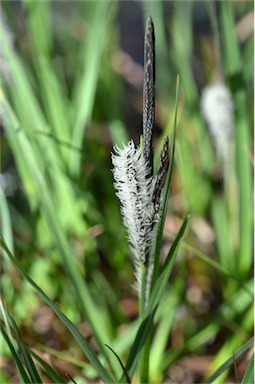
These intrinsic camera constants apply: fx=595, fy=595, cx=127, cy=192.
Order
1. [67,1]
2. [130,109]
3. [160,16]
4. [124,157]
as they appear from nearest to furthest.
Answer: [124,157] < [160,16] < [130,109] < [67,1]

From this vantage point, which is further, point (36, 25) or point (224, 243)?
Result: point (36, 25)

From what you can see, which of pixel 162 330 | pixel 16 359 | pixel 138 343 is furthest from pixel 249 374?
pixel 162 330

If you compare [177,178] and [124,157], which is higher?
[177,178]

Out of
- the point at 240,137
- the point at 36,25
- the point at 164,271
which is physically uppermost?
the point at 36,25

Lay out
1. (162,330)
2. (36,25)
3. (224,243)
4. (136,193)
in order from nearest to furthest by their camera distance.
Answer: (136,193) → (162,330) → (224,243) → (36,25)

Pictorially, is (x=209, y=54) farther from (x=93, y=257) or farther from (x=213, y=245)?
(x=93, y=257)

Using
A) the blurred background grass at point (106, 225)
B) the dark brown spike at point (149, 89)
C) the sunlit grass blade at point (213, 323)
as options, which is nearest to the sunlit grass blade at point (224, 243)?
the blurred background grass at point (106, 225)

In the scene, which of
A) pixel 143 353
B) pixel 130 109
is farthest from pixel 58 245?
pixel 130 109

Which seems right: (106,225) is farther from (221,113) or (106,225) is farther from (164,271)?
(164,271)

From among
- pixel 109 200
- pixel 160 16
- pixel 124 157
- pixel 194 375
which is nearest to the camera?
pixel 124 157
